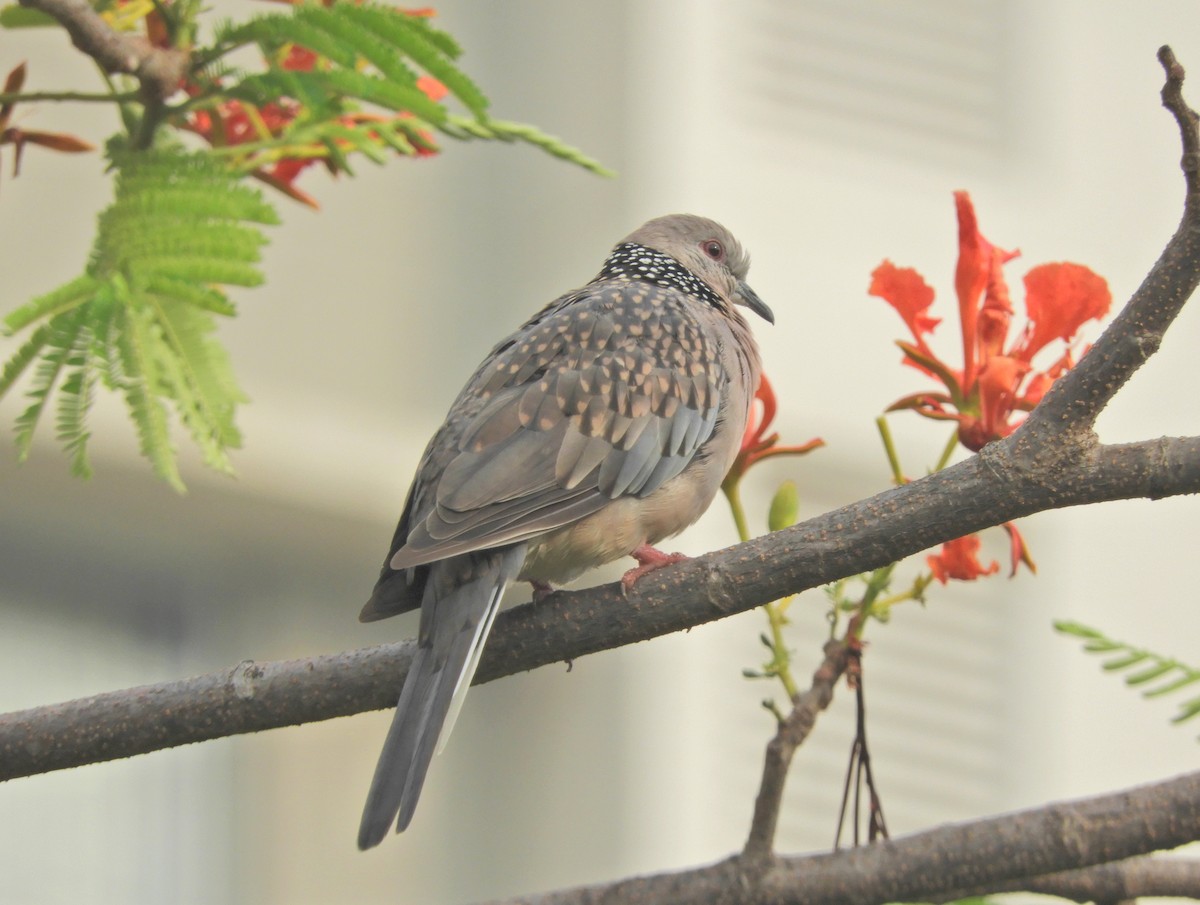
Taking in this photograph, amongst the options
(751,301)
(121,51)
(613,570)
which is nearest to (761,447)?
(121,51)

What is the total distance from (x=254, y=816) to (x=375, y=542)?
1.47 metres

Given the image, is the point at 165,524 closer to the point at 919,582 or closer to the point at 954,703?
the point at 954,703

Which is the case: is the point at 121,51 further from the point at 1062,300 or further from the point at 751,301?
the point at 751,301

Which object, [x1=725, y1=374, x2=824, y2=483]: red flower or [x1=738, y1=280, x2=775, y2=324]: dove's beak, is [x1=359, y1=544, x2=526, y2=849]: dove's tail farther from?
[x1=738, y1=280, x2=775, y2=324]: dove's beak

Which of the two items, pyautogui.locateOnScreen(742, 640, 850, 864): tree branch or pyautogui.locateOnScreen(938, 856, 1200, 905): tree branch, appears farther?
pyautogui.locateOnScreen(938, 856, 1200, 905): tree branch

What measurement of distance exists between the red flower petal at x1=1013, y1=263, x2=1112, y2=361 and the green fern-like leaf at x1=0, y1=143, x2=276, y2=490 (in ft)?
4.50

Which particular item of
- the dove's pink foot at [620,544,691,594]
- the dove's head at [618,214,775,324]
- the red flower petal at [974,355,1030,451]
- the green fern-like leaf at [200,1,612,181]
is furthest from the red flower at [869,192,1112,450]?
the dove's head at [618,214,775,324]

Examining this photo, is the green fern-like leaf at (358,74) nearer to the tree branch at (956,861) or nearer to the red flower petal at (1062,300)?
the red flower petal at (1062,300)

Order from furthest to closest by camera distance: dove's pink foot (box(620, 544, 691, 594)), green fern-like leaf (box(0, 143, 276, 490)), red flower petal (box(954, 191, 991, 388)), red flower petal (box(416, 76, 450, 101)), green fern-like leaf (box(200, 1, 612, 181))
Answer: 1. red flower petal (box(954, 191, 991, 388))
2. red flower petal (box(416, 76, 450, 101))
3. dove's pink foot (box(620, 544, 691, 594))
4. green fern-like leaf (box(200, 1, 612, 181))
5. green fern-like leaf (box(0, 143, 276, 490))

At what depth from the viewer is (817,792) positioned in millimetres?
8734

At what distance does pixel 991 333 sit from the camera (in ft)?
10.1

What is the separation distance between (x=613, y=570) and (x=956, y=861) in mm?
5423

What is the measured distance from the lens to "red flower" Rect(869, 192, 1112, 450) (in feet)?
9.92

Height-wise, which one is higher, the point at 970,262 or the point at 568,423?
the point at 970,262
